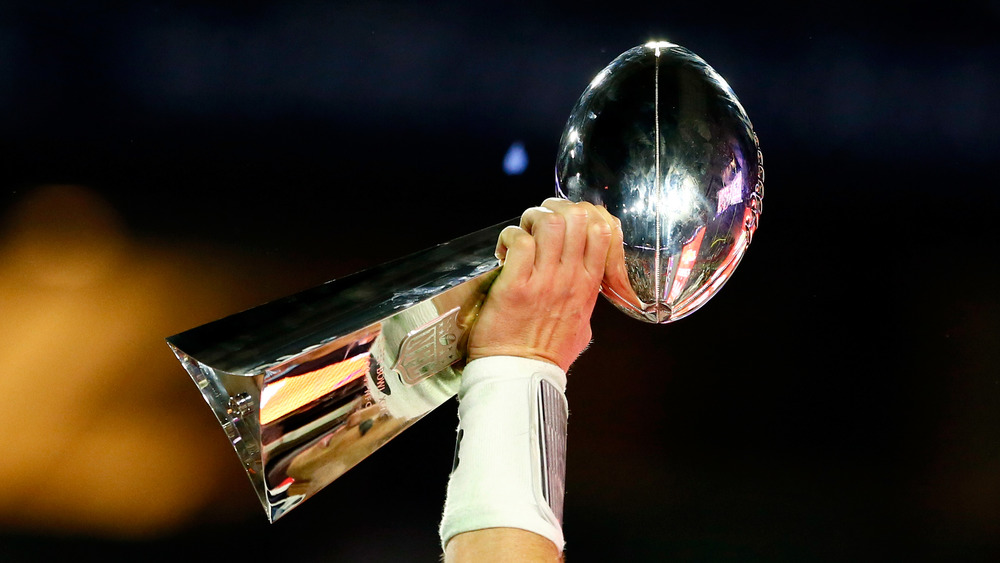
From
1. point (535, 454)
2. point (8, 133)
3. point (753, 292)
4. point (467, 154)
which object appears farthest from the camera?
point (753, 292)

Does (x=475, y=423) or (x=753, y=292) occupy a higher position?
(x=475, y=423)

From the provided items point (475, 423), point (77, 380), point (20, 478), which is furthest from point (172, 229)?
point (475, 423)

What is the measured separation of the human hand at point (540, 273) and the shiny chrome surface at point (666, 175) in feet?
0.07

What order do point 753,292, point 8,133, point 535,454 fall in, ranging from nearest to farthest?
point 535,454, point 8,133, point 753,292

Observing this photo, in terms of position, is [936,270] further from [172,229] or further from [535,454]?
[172,229]

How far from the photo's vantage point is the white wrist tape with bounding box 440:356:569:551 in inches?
16.1

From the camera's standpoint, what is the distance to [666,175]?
0.48 metres

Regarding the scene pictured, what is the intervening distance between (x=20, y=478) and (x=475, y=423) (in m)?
0.66

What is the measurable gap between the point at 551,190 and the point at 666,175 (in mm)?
417

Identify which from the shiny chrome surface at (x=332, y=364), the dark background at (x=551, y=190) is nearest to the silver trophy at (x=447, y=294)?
the shiny chrome surface at (x=332, y=364)

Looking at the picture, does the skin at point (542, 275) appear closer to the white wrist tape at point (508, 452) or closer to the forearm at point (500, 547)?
the white wrist tape at point (508, 452)

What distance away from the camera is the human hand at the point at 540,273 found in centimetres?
46

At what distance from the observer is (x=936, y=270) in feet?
3.31

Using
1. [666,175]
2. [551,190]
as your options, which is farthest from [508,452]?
[551,190]
